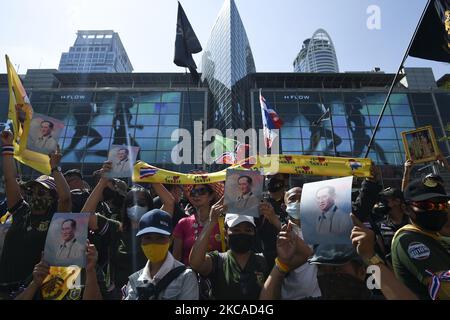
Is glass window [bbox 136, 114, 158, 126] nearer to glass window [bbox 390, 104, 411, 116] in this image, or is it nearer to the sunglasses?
glass window [bbox 390, 104, 411, 116]

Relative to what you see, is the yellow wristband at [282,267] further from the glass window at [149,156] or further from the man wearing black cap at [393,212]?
the glass window at [149,156]

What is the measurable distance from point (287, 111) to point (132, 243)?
28.5 m

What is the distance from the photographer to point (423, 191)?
215 cm

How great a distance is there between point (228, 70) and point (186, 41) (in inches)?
1040

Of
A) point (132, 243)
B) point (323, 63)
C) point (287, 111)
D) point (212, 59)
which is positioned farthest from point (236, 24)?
point (323, 63)

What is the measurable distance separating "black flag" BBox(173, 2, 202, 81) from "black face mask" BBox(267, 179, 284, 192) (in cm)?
622

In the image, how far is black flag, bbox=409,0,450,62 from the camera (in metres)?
4.48

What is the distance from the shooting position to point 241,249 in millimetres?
2480

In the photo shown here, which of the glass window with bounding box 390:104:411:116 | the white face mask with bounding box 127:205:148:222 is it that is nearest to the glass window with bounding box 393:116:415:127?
the glass window with bounding box 390:104:411:116

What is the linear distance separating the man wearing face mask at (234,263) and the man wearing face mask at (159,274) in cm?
17

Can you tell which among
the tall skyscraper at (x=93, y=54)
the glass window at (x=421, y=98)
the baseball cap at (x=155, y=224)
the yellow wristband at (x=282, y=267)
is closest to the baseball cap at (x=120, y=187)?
the baseball cap at (x=155, y=224)

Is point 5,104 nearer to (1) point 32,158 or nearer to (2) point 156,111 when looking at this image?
(2) point 156,111

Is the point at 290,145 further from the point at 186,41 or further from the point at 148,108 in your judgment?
the point at 186,41

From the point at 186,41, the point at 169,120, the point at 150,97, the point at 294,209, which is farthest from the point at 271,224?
the point at 150,97
